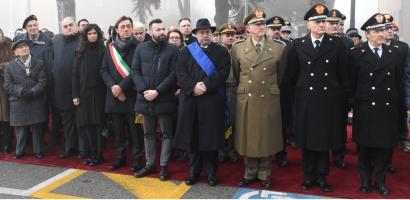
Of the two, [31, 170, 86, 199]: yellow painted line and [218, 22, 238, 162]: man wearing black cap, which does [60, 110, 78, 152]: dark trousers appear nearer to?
[31, 170, 86, 199]: yellow painted line

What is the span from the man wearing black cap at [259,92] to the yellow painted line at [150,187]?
0.86m

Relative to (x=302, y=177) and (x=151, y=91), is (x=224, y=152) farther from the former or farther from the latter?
(x=151, y=91)

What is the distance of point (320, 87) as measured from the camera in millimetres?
4352

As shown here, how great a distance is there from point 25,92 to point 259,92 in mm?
3416

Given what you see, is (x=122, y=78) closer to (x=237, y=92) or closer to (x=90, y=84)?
(x=90, y=84)

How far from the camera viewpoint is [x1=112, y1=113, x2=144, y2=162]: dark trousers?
5.36 meters

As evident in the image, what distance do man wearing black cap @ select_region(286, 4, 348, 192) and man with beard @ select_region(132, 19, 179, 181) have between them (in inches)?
57.4

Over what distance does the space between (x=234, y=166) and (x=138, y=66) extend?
1.87m

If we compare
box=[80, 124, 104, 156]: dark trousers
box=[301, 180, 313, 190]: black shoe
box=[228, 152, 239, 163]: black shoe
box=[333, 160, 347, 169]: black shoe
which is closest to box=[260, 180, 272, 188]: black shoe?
box=[301, 180, 313, 190]: black shoe

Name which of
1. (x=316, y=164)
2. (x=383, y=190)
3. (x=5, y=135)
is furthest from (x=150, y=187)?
(x=5, y=135)

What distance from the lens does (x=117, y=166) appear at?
5480 mm

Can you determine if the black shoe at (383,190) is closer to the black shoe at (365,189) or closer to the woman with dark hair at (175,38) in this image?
the black shoe at (365,189)

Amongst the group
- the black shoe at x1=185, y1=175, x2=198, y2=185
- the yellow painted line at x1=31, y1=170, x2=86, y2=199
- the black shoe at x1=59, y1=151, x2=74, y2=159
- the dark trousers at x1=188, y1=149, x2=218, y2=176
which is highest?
the dark trousers at x1=188, y1=149, x2=218, y2=176

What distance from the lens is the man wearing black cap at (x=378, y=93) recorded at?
4254 millimetres
